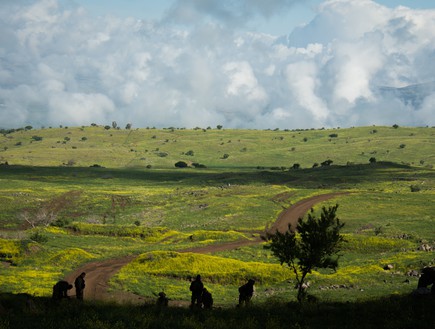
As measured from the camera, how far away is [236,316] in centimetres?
2747

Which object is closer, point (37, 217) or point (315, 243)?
point (315, 243)

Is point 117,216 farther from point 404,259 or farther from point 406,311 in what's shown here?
point 406,311

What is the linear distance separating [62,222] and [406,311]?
74.6 m

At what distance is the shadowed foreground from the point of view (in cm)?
2388


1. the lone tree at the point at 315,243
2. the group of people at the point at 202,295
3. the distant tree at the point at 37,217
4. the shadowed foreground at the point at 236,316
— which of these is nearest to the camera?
the shadowed foreground at the point at 236,316

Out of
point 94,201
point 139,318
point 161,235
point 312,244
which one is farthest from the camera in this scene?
point 94,201

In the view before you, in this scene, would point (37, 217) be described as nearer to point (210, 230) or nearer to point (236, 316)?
point (210, 230)

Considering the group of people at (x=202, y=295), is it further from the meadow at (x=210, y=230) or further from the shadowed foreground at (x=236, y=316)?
the shadowed foreground at (x=236, y=316)

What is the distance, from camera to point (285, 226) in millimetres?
92438

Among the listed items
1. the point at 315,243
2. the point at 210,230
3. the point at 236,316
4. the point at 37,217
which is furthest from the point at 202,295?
the point at 37,217

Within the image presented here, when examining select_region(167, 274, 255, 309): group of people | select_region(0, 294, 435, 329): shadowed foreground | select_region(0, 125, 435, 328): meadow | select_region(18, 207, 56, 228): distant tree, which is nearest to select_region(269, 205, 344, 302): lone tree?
select_region(0, 125, 435, 328): meadow

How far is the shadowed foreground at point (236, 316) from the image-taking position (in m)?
23.9

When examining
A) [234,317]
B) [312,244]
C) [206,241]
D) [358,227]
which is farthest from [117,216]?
[234,317]

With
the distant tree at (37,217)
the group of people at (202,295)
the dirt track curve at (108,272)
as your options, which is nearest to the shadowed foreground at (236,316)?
the group of people at (202,295)
